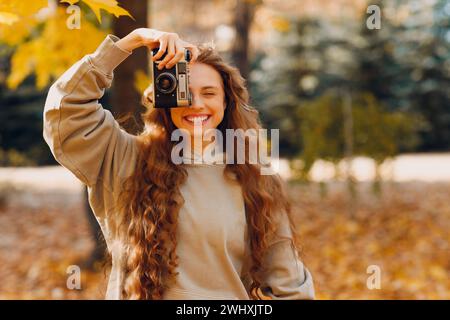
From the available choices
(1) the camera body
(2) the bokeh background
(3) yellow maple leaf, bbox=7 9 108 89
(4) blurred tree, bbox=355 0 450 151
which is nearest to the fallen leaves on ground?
(2) the bokeh background

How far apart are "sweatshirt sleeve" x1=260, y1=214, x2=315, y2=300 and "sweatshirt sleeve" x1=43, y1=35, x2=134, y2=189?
564 mm

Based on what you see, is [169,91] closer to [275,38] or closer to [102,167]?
[102,167]

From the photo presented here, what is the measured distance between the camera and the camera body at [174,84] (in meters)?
1.76

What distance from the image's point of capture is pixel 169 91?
5.78 ft

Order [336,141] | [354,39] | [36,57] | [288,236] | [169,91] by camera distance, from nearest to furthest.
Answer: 1. [169,91]
2. [288,236]
3. [36,57]
4. [336,141]
5. [354,39]

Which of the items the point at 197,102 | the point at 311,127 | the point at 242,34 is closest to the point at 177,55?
the point at 197,102

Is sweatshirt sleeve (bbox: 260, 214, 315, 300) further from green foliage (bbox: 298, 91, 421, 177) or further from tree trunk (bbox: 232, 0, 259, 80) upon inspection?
tree trunk (bbox: 232, 0, 259, 80)

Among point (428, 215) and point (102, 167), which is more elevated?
point (102, 167)

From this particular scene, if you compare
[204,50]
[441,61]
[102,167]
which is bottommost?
[102,167]

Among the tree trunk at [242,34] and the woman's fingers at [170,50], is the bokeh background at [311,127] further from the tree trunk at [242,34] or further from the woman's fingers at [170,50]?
the woman's fingers at [170,50]

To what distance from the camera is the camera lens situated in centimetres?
176

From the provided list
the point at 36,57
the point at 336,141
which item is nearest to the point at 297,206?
the point at 336,141

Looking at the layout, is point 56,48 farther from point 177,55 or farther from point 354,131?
point 354,131
